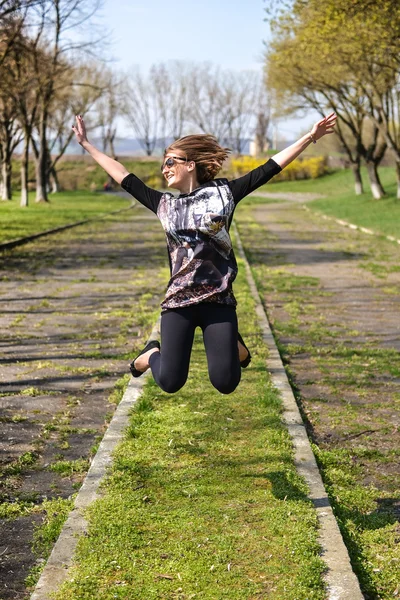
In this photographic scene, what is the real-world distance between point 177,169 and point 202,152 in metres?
0.16

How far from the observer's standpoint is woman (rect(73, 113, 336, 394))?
443 cm

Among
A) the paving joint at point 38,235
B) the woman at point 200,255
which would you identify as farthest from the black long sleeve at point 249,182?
the paving joint at point 38,235

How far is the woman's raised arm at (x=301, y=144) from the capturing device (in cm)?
470

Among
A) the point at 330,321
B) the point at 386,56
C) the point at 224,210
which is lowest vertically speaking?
the point at 330,321

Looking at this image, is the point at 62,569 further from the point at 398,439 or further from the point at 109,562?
the point at 398,439

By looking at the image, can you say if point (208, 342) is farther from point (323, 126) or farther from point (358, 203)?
point (358, 203)

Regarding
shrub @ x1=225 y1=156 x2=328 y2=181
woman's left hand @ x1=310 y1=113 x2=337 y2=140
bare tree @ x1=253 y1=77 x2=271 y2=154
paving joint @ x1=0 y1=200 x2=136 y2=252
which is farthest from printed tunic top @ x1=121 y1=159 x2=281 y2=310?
bare tree @ x1=253 y1=77 x2=271 y2=154

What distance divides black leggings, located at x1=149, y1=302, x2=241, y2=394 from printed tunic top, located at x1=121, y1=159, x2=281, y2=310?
68 millimetres

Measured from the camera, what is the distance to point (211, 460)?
5.20m

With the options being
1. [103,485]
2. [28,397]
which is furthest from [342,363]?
[103,485]

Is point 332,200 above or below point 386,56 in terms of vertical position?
below

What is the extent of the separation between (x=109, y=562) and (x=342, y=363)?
17.3ft

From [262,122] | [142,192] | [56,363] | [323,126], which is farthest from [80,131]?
[262,122]

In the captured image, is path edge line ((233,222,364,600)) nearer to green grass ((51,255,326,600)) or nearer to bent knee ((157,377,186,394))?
green grass ((51,255,326,600))
